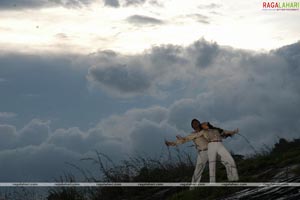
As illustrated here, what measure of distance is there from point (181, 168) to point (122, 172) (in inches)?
78.4

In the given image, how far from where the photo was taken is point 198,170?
51.2ft

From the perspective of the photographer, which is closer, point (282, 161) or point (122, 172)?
point (282, 161)

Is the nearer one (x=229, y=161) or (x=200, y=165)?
(x=229, y=161)

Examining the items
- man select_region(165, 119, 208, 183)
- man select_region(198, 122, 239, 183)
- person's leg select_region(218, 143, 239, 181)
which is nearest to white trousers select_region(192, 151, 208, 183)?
man select_region(165, 119, 208, 183)

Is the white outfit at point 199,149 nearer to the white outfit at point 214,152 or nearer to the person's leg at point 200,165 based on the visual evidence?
the person's leg at point 200,165

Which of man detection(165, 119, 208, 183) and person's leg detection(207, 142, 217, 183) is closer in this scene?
person's leg detection(207, 142, 217, 183)

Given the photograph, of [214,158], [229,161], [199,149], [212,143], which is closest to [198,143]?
[199,149]

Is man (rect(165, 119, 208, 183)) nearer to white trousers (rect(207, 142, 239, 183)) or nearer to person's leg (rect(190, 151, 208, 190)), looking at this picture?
person's leg (rect(190, 151, 208, 190))

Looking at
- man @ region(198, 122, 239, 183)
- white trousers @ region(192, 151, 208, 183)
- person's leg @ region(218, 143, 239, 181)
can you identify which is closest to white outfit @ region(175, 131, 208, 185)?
white trousers @ region(192, 151, 208, 183)

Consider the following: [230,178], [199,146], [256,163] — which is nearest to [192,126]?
[199,146]

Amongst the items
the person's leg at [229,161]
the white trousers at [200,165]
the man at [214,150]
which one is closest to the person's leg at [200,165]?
the white trousers at [200,165]

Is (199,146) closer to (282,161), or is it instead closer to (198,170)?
(198,170)

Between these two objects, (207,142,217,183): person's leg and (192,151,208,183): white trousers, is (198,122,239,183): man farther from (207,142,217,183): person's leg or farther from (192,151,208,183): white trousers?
(192,151,208,183): white trousers

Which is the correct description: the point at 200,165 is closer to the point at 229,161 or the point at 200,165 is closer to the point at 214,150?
the point at 214,150
